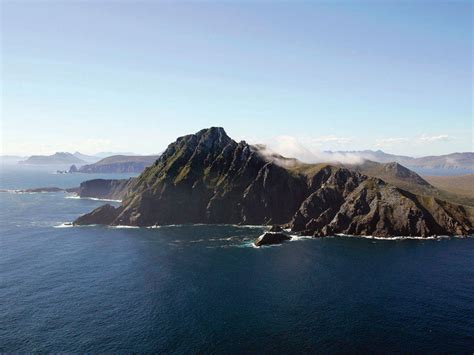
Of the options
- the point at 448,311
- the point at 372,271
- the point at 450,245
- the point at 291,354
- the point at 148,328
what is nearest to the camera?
the point at 291,354

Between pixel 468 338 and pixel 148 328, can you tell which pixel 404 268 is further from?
pixel 148 328

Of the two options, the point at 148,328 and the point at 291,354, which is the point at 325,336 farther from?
the point at 148,328

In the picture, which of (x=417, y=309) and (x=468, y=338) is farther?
(x=417, y=309)

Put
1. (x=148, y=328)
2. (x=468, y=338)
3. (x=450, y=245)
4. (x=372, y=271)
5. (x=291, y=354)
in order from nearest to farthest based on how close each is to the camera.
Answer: (x=291, y=354) < (x=468, y=338) < (x=148, y=328) < (x=372, y=271) < (x=450, y=245)

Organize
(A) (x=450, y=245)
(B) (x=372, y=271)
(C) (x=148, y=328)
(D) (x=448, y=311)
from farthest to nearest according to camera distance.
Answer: (A) (x=450, y=245)
(B) (x=372, y=271)
(D) (x=448, y=311)
(C) (x=148, y=328)

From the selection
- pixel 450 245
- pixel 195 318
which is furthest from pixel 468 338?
pixel 450 245

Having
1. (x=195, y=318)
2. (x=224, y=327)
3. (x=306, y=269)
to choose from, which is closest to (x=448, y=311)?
(x=306, y=269)
